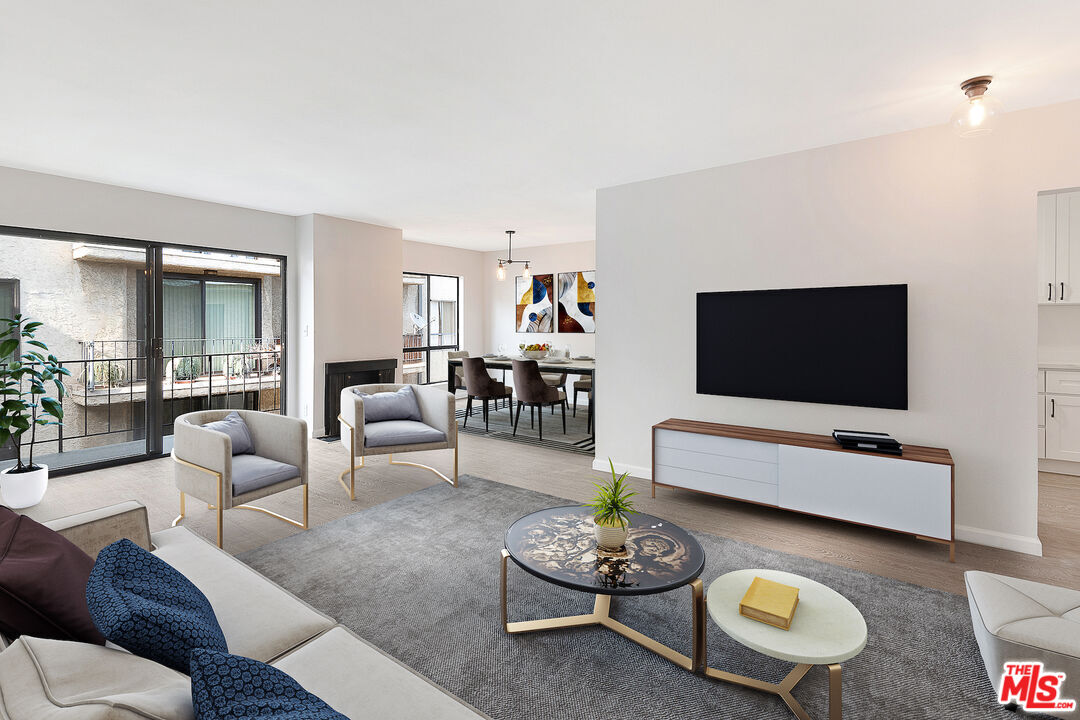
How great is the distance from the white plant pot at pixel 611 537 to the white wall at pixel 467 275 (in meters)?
6.31

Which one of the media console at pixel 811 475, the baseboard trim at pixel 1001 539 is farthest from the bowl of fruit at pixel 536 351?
the baseboard trim at pixel 1001 539

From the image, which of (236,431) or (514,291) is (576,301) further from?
(236,431)

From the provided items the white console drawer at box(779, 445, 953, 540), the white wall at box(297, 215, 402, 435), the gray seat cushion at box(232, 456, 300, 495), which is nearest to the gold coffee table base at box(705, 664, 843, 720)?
the white console drawer at box(779, 445, 953, 540)

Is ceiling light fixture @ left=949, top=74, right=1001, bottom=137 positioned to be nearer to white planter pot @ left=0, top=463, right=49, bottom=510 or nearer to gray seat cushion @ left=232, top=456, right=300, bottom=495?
gray seat cushion @ left=232, top=456, right=300, bottom=495

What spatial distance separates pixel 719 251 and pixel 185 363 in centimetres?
507

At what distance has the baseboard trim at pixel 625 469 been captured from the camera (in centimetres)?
430

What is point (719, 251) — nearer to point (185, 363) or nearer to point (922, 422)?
point (922, 422)

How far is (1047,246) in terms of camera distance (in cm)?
443

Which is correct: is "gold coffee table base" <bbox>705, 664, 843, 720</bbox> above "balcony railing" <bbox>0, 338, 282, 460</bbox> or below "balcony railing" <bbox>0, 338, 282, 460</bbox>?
below

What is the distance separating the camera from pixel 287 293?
5.81 meters

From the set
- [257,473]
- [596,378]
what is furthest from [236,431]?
[596,378]

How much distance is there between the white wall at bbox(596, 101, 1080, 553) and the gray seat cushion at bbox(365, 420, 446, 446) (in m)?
1.92

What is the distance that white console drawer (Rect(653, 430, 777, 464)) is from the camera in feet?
11.3

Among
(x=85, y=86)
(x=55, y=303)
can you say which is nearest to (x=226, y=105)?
(x=85, y=86)
